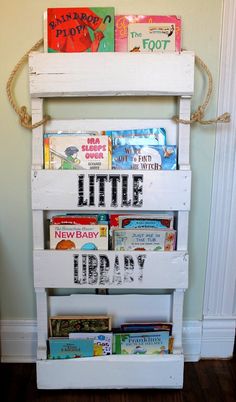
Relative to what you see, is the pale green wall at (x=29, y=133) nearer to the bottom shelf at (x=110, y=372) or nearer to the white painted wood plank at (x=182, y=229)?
the white painted wood plank at (x=182, y=229)

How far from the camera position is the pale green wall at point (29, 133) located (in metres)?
1.27

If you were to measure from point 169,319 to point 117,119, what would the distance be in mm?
779

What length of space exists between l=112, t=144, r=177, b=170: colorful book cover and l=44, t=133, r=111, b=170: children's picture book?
0.03m

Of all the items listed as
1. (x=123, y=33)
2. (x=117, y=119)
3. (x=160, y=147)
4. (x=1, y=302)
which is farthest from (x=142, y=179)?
(x=1, y=302)

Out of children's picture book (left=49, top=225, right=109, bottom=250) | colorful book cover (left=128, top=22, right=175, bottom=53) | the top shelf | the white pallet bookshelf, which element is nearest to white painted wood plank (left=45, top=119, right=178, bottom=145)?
the white pallet bookshelf

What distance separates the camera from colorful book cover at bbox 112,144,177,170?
4.20ft

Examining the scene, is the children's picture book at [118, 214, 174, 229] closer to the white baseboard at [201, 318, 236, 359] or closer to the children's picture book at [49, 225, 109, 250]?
the children's picture book at [49, 225, 109, 250]

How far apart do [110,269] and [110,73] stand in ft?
2.18

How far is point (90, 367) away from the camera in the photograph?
1356mm

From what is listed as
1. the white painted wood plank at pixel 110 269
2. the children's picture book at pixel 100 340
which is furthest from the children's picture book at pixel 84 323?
the white painted wood plank at pixel 110 269

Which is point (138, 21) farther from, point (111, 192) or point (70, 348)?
point (70, 348)

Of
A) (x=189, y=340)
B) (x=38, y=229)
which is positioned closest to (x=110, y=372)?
(x=189, y=340)

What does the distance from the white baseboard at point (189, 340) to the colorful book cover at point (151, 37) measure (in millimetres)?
1050

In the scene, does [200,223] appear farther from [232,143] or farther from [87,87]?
[87,87]
